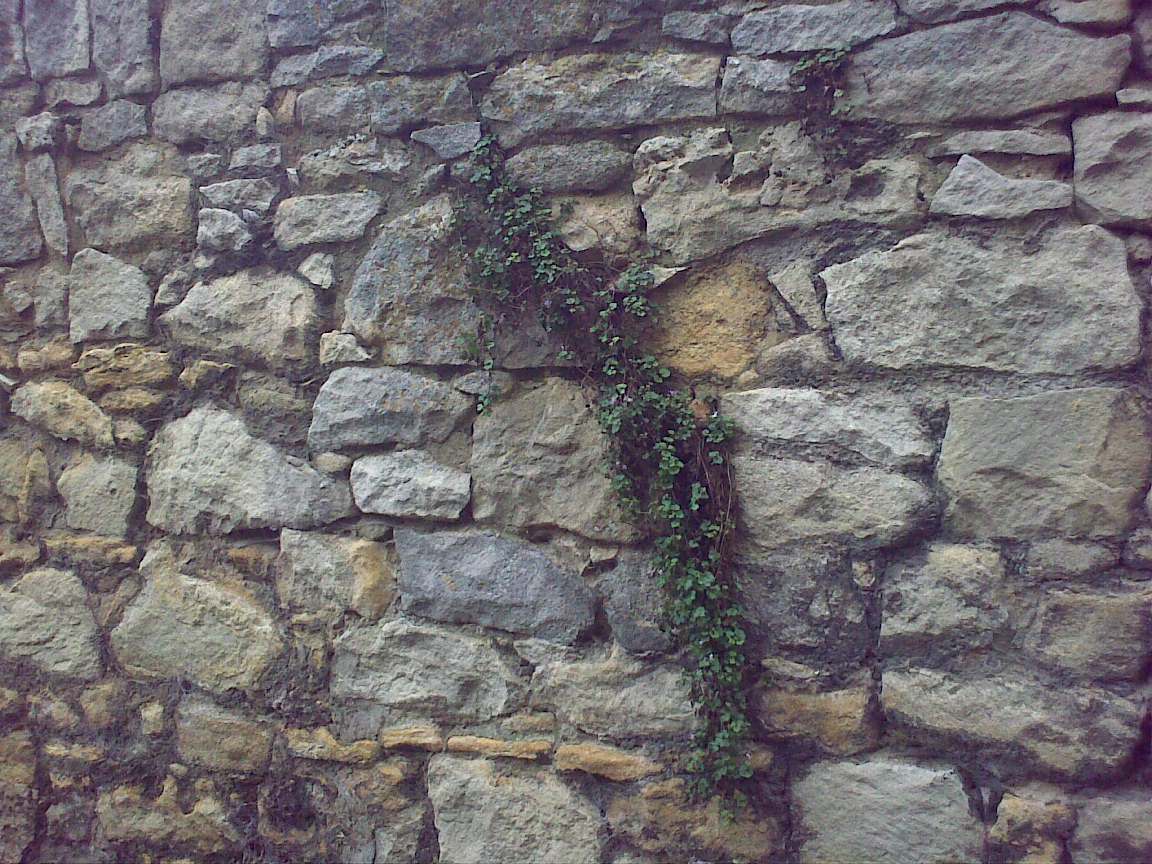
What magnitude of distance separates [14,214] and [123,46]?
507 millimetres

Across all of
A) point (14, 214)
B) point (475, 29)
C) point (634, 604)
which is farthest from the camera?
point (14, 214)

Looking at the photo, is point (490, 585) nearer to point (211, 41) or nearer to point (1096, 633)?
point (1096, 633)

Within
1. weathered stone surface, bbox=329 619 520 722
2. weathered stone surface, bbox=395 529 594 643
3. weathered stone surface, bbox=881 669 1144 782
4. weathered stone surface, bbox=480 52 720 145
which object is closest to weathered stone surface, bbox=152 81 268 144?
weathered stone surface, bbox=480 52 720 145

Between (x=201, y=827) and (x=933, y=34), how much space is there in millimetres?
2275

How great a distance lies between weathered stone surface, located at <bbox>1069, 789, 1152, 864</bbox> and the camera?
4.90ft

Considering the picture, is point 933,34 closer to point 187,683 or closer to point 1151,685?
point 1151,685

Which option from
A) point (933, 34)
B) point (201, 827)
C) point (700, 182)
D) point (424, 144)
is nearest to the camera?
point (933, 34)

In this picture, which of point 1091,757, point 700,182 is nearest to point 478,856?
point 1091,757

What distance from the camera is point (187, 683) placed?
6.86ft

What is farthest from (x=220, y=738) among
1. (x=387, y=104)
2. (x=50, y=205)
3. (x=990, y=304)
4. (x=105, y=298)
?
(x=990, y=304)

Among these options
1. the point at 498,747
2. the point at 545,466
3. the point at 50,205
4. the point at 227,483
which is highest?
the point at 50,205

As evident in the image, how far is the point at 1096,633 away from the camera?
1518 mm

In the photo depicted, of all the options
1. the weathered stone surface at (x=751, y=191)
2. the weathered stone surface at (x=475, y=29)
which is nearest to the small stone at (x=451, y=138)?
the weathered stone surface at (x=475, y=29)

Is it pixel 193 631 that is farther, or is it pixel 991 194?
pixel 193 631
